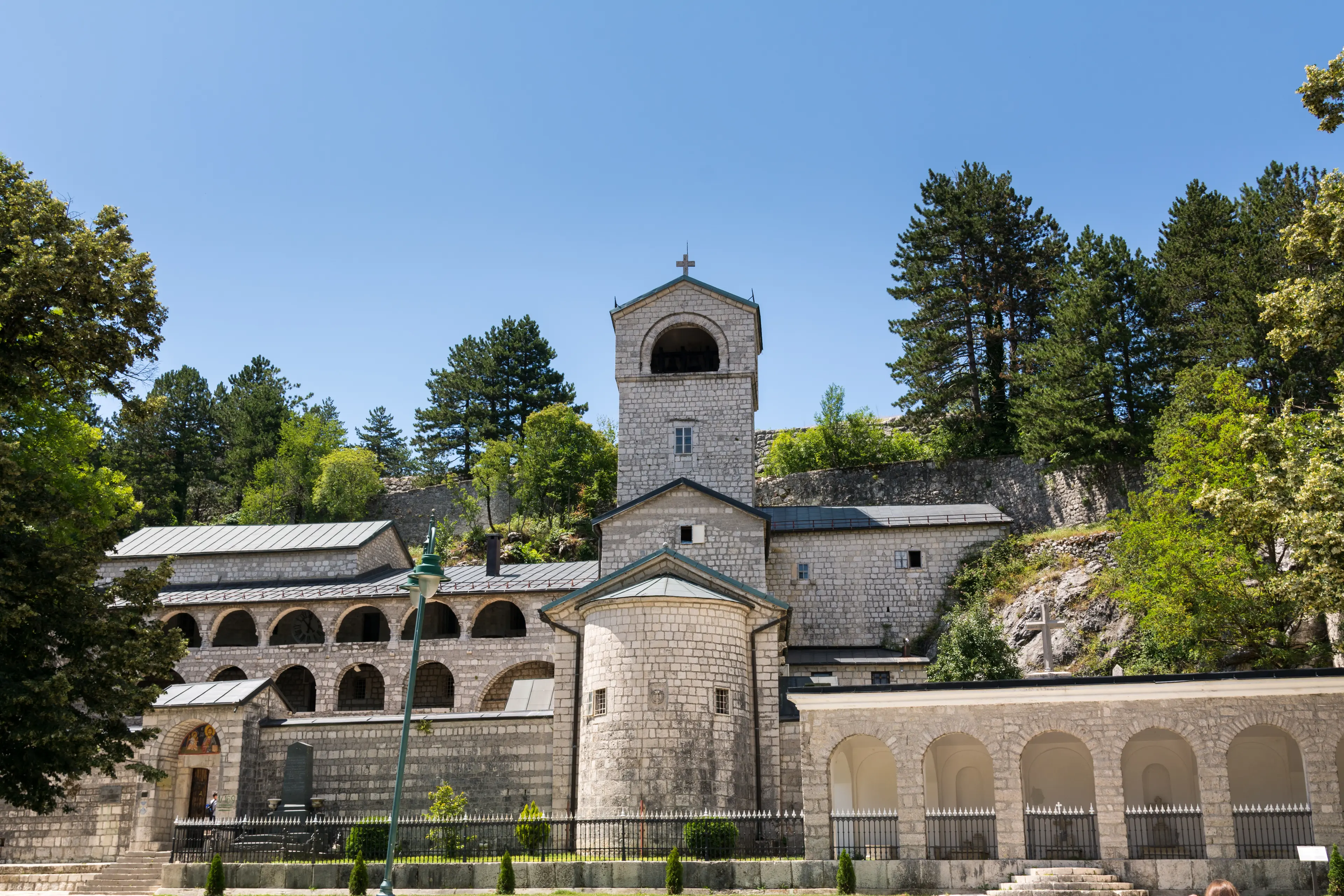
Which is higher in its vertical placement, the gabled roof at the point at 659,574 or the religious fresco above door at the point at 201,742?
the gabled roof at the point at 659,574

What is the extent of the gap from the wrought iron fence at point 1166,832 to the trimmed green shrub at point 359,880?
1132 cm

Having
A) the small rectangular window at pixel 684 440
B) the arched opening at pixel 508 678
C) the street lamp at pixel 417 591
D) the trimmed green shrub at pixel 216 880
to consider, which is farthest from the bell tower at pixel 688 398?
the street lamp at pixel 417 591

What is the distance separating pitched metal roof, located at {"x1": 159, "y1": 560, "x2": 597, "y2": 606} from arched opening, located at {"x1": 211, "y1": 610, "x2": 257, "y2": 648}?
1.63 meters

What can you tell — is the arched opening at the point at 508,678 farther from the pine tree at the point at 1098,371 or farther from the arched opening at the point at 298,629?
the pine tree at the point at 1098,371

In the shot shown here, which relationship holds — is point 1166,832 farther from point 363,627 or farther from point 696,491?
point 363,627

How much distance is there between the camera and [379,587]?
32.5m

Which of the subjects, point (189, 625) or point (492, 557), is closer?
point (492, 557)

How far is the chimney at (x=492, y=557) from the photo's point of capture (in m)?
33.7

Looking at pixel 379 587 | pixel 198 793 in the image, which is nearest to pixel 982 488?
pixel 379 587

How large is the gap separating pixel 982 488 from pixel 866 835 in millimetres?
21484

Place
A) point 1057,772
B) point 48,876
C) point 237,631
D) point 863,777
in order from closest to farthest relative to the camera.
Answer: point 48,876
point 1057,772
point 863,777
point 237,631

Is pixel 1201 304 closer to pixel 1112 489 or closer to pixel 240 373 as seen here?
pixel 1112 489

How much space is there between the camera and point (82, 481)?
23312 millimetres

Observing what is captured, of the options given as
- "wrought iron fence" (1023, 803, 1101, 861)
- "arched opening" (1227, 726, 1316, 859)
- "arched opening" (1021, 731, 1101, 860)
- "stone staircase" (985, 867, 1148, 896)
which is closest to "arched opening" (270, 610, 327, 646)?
"arched opening" (1021, 731, 1101, 860)
